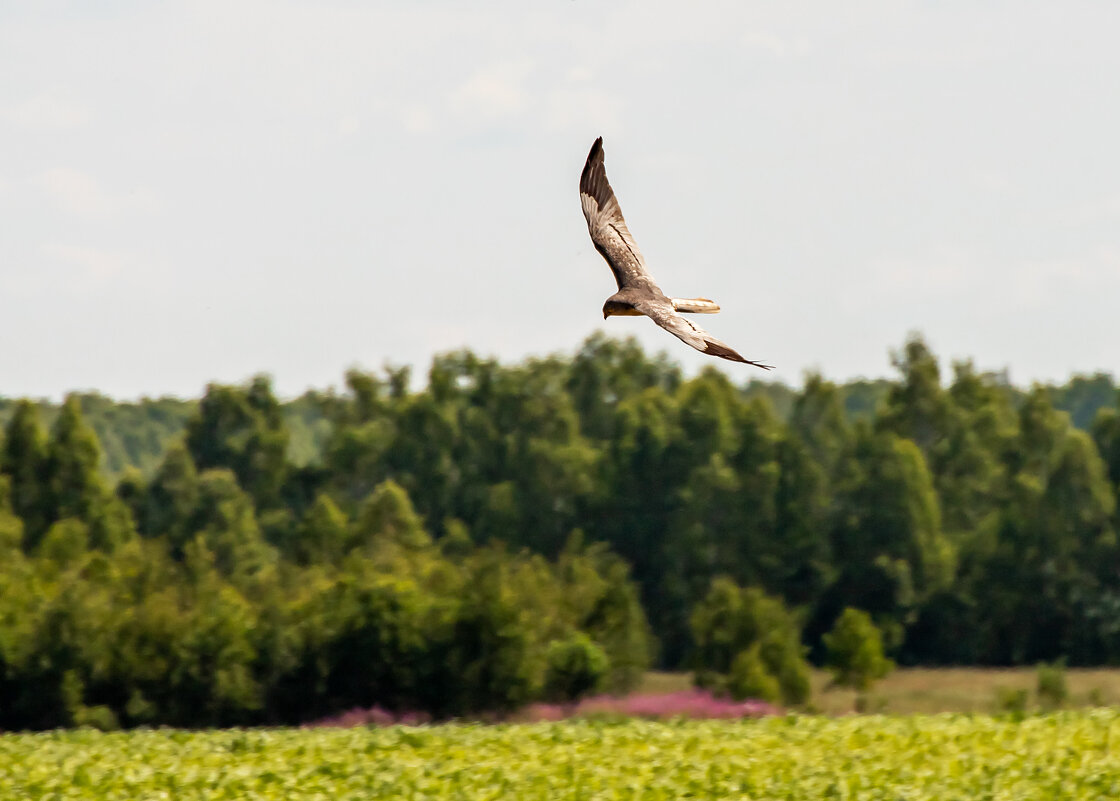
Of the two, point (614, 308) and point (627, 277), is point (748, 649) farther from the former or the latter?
point (614, 308)

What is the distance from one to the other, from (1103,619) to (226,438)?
113 feet

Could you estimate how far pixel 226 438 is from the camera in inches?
2660

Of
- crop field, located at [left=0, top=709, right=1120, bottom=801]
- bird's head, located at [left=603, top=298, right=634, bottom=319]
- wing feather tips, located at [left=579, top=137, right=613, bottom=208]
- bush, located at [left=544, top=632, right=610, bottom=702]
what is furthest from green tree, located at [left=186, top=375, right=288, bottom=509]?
bird's head, located at [left=603, top=298, right=634, bottom=319]

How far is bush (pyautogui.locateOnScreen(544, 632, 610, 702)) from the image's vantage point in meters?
40.1

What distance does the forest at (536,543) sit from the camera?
133ft

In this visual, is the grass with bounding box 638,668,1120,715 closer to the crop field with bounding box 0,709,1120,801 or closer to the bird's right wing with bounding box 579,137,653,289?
the crop field with bounding box 0,709,1120,801

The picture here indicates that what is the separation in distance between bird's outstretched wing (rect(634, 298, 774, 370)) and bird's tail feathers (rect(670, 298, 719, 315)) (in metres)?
0.06

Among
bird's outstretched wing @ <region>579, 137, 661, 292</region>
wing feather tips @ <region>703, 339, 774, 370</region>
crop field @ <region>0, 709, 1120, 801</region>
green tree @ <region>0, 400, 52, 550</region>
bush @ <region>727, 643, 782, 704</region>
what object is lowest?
crop field @ <region>0, 709, 1120, 801</region>

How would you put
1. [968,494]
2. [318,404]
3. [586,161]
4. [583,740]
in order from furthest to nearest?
[318,404] < [968,494] < [583,740] < [586,161]

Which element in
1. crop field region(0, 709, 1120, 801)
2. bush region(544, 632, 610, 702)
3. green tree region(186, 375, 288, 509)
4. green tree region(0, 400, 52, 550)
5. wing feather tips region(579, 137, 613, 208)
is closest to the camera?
wing feather tips region(579, 137, 613, 208)

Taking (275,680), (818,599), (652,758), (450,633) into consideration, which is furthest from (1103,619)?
(652,758)

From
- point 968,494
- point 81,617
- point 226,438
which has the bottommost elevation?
point 81,617

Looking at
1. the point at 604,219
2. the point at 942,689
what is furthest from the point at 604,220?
the point at 942,689

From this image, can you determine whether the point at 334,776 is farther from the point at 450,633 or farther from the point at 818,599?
the point at 818,599
